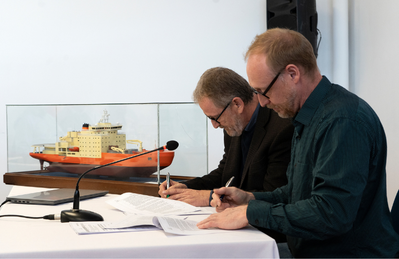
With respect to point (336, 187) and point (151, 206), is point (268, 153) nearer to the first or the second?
point (151, 206)

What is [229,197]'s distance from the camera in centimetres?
139

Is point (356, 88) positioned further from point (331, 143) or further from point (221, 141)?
point (331, 143)

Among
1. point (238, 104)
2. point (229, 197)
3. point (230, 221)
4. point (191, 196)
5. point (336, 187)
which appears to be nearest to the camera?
point (336, 187)

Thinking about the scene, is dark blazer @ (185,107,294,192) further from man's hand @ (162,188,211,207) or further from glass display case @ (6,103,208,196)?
glass display case @ (6,103,208,196)

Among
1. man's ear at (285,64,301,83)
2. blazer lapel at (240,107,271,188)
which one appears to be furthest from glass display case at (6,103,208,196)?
man's ear at (285,64,301,83)

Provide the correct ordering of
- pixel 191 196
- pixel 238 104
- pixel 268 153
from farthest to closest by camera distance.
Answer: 1. pixel 238 104
2. pixel 268 153
3. pixel 191 196

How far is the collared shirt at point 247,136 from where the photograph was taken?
1.95 m

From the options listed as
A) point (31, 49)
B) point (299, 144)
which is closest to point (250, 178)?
point (299, 144)

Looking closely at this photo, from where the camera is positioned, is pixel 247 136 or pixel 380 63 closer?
pixel 247 136

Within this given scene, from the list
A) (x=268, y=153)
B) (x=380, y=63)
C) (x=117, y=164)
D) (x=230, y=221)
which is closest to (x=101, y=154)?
(x=117, y=164)

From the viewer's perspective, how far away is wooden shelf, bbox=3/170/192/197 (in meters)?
2.44

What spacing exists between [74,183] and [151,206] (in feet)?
4.28

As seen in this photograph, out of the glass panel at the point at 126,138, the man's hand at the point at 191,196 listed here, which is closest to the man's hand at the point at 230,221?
the man's hand at the point at 191,196

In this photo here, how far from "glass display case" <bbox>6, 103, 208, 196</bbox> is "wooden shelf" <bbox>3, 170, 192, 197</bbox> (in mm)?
35
